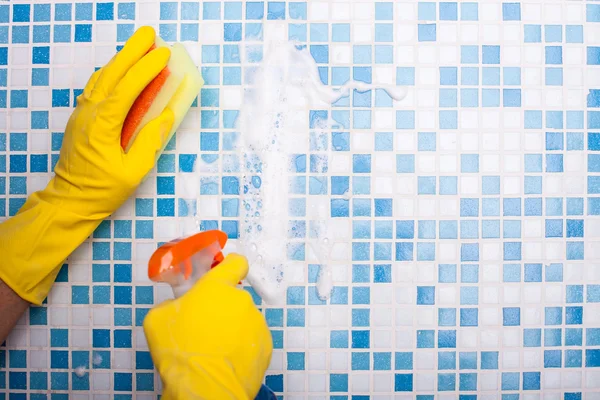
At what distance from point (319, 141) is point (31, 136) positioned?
57 centimetres

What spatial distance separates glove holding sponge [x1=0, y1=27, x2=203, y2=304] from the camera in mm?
876

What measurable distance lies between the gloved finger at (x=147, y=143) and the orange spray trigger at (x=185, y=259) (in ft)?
0.52

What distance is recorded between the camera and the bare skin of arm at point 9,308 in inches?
35.6

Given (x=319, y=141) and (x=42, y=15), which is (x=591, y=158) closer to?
(x=319, y=141)

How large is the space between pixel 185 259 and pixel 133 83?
0.32 m

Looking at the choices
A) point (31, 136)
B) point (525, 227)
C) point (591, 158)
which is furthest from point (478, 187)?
point (31, 136)

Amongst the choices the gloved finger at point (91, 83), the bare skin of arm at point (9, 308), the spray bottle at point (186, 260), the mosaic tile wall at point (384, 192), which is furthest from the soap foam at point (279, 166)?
the bare skin of arm at point (9, 308)

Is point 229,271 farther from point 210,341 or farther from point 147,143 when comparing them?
point 147,143

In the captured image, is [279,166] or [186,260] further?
[279,166]

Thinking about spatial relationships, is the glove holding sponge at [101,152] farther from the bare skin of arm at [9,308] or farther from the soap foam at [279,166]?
the soap foam at [279,166]

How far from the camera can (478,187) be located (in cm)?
98

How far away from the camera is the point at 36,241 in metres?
0.89

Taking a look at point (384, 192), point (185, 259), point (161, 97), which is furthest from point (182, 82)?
point (384, 192)

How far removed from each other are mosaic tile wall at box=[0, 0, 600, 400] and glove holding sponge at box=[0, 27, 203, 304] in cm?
7
